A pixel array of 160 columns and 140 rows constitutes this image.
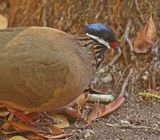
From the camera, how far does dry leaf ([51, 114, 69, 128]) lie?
510cm

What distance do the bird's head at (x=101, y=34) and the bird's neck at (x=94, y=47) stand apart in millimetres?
30

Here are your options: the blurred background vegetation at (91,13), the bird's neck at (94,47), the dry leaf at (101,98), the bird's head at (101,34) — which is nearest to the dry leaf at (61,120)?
the dry leaf at (101,98)

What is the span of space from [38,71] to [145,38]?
129cm

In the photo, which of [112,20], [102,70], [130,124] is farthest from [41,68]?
[112,20]

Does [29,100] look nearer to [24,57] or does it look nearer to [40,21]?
[24,57]

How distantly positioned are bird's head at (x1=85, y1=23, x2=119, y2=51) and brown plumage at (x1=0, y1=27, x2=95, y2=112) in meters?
0.20

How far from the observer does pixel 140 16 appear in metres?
5.68

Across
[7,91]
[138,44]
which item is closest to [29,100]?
[7,91]

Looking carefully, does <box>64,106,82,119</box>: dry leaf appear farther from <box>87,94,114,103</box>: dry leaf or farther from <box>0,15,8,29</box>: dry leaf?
<box>0,15,8,29</box>: dry leaf

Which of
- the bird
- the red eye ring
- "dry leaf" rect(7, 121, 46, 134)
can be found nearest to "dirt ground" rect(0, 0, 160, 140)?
"dry leaf" rect(7, 121, 46, 134)

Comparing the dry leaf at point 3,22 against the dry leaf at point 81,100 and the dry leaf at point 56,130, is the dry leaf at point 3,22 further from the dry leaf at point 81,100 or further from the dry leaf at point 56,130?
the dry leaf at point 56,130

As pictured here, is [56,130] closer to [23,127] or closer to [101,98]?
[23,127]

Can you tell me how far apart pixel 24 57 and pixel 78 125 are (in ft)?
2.56

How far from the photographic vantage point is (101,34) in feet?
16.4
